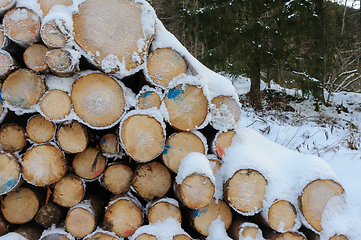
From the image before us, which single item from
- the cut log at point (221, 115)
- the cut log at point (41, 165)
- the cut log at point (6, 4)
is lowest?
the cut log at point (41, 165)

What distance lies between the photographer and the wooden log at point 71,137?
1227 millimetres

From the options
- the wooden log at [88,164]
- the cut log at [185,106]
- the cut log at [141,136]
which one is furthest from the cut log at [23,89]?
the cut log at [185,106]

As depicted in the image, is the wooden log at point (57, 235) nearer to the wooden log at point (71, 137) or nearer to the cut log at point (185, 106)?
the wooden log at point (71, 137)

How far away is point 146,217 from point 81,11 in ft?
4.35

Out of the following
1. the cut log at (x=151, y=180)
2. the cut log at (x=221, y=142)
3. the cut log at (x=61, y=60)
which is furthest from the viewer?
the cut log at (x=221, y=142)

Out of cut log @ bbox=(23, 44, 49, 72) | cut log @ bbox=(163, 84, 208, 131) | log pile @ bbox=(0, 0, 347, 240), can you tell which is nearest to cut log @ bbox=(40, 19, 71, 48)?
log pile @ bbox=(0, 0, 347, 240)

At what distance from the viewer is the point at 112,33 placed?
1.19 metres

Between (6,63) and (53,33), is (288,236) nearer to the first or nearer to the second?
(53,33)

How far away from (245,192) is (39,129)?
4.27 ft

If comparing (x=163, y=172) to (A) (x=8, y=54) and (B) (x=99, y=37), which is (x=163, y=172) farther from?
(A) (x=8, y=54)

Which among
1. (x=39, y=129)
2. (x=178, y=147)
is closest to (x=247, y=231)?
(x=178, y=147)

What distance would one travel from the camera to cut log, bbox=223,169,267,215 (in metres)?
1.22

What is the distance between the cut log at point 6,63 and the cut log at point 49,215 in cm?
84

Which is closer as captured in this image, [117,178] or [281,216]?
[281,216]
